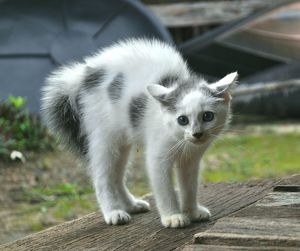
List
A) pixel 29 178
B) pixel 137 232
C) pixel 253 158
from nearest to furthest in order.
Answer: pixel 137 232, pixel 29 178, pixel 253 158

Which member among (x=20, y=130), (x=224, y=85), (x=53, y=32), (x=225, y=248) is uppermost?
(x=53, y=32)

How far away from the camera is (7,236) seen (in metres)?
4.79

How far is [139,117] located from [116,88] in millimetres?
209

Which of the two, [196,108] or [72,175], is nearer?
[196,108]

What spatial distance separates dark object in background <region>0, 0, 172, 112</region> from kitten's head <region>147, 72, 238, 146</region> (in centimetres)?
522

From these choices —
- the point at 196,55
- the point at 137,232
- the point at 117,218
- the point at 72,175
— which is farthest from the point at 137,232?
the point at 196,55

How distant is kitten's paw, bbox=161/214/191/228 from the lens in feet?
9.76

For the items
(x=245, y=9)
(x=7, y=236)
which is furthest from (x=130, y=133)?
(x=245, y=9)

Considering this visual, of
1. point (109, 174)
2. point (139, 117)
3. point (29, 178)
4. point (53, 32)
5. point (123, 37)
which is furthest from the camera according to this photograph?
point (53, 32)

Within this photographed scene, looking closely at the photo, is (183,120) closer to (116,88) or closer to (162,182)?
(162,182)

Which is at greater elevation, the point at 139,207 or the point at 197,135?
the point at 197,135

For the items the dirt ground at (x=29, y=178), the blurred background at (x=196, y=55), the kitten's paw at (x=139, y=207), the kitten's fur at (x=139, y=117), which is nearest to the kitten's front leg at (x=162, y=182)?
the kitten's fur at (x=139, y=117)

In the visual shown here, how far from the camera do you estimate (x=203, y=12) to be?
32.1 ft

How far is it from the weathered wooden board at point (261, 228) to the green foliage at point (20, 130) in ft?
13.5
